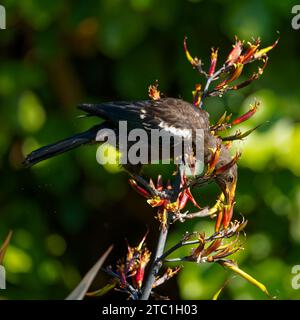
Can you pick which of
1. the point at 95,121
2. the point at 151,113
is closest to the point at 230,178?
the point at 151,113

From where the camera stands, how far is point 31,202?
10.2 feet

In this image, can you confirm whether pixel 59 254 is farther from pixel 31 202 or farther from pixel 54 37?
pixel 54 37

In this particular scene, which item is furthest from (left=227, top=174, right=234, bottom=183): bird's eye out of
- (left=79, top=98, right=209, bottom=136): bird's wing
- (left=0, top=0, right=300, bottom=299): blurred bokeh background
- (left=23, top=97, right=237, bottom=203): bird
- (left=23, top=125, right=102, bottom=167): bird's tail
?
(left=0, top=0, right=300, bottom=299): blurred bokeh background

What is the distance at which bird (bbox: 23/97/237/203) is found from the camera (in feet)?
5.12

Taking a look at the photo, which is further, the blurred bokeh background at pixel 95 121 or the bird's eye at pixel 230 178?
the blurred bokeh background at pixel 95 121

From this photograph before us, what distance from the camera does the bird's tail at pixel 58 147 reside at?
A: 1529mm

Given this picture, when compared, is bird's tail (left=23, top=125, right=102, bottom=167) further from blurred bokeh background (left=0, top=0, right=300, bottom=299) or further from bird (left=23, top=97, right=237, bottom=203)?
blurred bokeh background (left=0, top=0, right=300, bottom=299)

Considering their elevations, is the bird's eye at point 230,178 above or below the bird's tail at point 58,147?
below

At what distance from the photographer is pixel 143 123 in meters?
1.71

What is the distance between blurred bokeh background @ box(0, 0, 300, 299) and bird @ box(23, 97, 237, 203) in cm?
74

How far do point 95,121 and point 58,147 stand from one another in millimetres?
1096

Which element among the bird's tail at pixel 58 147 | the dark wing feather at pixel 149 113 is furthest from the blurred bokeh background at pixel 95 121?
the bird's tail at pixel 58 147

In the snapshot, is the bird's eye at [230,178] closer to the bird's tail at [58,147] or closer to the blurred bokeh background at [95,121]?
the bird's tail at [58,147]
